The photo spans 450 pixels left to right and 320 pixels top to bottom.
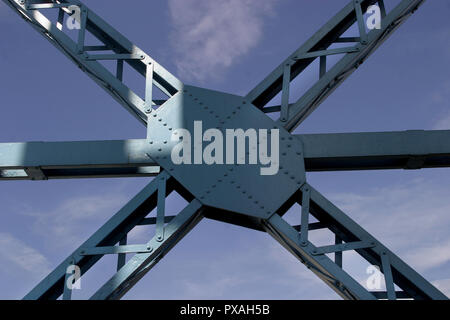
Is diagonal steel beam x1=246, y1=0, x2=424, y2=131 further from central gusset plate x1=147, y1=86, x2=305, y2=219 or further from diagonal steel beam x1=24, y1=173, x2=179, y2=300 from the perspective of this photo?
diagonal steel beam x1=24, y1=173, x2=179, y2=300

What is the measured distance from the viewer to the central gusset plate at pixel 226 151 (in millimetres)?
5262

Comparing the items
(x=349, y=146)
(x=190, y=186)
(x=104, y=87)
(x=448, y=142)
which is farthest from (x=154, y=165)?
(x=448, y=142)

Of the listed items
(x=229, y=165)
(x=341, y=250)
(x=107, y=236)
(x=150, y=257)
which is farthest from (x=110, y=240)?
(x=341, y=250)

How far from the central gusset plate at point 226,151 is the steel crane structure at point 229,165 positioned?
0.01 m

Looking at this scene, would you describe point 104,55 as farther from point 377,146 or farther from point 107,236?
point 377,146

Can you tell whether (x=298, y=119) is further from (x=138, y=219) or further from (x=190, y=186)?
(x=138, y=219)

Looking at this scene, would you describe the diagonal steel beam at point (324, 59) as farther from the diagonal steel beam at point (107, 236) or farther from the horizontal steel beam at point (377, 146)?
the diagonal steel beam at point (107, 236)

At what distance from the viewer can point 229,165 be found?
537cm

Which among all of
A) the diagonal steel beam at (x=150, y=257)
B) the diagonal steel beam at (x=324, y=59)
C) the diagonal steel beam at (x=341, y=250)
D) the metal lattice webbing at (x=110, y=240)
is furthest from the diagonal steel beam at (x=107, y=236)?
the diagonal steel beam at (x=324, y=59)

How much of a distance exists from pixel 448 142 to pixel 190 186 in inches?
103

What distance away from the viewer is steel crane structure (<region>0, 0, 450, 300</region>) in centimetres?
498

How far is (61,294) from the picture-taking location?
500cm

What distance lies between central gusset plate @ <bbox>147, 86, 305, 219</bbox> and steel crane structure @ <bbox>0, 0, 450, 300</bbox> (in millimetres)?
11
